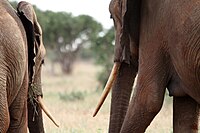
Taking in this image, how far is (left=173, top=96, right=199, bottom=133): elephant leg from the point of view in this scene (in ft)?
16.9

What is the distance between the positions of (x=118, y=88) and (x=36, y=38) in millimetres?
838

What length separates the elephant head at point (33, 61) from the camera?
5.18 metres

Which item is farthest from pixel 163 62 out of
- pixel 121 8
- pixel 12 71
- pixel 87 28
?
pixel 87 28

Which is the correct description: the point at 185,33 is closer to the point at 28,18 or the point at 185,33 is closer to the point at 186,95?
the point at 186,95

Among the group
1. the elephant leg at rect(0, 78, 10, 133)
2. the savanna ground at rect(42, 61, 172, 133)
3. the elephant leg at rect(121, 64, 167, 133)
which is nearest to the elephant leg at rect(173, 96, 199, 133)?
the elephant leg at rect(121, 64, 167, 133)

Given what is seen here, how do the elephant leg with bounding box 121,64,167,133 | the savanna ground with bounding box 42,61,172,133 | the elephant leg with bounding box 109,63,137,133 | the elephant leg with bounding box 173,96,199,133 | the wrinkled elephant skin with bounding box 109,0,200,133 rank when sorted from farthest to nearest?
the savanna ground with bounding box 42,61,172,133 → the elephant leg with bounding box 109,63,137,133 → the elephant leg with bounding box 173,96,199,133 → the elephant leg with bounding box 121,64,167,133 → the wrinkled elephant skin with bounding box 109,0,200,133

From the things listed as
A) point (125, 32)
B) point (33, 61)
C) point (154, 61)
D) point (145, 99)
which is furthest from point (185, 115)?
point (33, 61)

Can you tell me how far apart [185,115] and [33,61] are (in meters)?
1.27

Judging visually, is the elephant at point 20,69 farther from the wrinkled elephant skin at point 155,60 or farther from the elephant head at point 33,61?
the wrinkled elephant skin at point 155,60

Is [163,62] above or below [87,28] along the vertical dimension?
below

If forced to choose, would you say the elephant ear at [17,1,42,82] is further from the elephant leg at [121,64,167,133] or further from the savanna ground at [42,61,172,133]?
the savanna ground at [42,61,172,133]

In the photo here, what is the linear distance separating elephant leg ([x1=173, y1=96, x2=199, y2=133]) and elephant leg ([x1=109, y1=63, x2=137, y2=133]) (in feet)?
1.37

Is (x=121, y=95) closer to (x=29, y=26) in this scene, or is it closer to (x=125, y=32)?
(x=125, y=32)

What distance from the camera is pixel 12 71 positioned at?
15.5 ft
